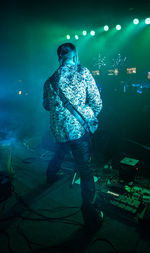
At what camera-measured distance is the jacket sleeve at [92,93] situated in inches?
92.9

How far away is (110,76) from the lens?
1220 cm

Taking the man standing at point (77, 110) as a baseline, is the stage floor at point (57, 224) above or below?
below

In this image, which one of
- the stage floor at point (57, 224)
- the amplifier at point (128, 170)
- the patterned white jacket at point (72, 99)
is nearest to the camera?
the stage floor at point (57, 224)

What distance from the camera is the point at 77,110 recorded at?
2.29m

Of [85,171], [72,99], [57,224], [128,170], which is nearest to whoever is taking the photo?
[72,99]

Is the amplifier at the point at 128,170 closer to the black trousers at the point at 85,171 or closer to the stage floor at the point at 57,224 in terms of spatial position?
the stage floor at the point at 57,224

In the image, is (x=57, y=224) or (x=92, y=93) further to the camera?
(x=57, y=224)

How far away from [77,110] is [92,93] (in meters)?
0.35

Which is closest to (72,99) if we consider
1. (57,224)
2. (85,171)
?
(85,171)

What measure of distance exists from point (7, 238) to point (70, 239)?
880 millimetres

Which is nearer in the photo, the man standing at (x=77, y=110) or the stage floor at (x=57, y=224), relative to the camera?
the stage floor at (x=57, y=224)

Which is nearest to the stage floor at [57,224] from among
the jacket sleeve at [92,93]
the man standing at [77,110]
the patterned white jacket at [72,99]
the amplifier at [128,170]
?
the man standing at [77,110]

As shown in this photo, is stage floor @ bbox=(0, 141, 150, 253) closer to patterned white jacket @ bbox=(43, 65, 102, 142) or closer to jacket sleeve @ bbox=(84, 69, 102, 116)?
patterned white jacket @ bbox=(43, 65, 102, 142)

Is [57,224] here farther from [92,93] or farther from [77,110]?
[92,93]
